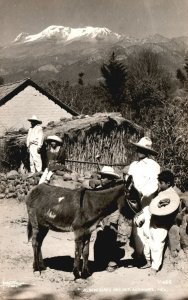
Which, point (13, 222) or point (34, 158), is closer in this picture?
point (13, 222)

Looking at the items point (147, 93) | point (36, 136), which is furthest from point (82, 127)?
point (147, 93)

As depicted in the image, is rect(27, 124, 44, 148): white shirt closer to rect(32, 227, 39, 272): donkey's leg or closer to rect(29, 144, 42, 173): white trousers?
rect(29, 144, 42, 173): white trousers

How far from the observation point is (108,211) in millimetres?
6082

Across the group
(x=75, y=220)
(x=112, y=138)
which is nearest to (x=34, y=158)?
(x=112, y=138)

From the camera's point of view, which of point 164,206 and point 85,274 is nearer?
point 85,274

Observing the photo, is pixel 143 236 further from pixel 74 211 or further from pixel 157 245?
pixel 74 211

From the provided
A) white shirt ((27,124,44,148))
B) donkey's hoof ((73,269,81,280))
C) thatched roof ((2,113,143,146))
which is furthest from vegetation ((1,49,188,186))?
donkey's hoof ((73,269,81,280))

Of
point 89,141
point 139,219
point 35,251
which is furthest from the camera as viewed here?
point 89,141

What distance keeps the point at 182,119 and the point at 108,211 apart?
21.1 ft

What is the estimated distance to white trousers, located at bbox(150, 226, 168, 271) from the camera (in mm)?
6500

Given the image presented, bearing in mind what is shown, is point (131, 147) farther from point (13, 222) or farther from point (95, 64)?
point (95, 64)

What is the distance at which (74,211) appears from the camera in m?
6.20

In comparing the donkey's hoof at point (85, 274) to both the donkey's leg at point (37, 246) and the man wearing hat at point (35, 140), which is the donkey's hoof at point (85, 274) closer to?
the donkey's leg at point (37, 246)

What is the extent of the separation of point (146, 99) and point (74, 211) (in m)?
30.9
